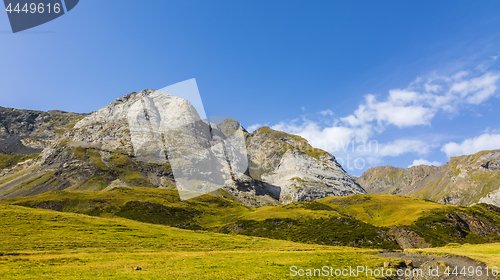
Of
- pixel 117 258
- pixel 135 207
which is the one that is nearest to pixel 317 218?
pixel 117 258

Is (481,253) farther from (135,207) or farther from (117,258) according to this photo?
(135,207)

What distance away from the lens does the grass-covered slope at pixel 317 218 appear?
4033 inches

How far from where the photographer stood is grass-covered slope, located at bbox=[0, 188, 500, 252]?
10244 centimetres

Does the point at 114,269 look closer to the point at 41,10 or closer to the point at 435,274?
the point at 435,274

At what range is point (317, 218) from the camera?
384 ft

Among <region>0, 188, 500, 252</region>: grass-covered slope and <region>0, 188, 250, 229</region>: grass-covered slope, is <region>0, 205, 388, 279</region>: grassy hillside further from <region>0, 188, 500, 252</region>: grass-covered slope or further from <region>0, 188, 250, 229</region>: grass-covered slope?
<region>0, 188, 250, 229</region>: grass-covered slope

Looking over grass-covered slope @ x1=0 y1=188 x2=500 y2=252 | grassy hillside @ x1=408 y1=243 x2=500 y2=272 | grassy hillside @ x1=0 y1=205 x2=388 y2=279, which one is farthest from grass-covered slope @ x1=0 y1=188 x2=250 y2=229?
grassy hillside @ x1=408 y1=243 x2=500 y2=272

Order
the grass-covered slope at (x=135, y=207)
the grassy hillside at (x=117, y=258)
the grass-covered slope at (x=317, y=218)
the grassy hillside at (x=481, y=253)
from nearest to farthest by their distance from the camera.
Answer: the grassy hillside at (x=117, y=258), the grassy hillside at (x=481, y=253), the grass-covered slope at (x=317, y=218), the grass-covered slope at (x=135, y=207)

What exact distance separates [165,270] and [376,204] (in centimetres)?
19364

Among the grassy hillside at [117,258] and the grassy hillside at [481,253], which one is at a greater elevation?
the grassy hillside at [117,258]

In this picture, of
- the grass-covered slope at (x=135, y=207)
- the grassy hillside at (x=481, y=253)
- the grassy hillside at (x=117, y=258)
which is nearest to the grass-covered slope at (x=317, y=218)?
the grass-covered slope at (x=135, y=207)

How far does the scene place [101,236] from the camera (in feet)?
204

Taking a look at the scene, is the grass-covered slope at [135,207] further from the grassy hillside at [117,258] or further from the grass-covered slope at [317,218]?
the grassy hillside at [117,258]

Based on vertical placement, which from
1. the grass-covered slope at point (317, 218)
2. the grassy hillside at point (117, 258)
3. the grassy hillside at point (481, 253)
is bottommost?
the grass-covered slope at point (317, 218)
